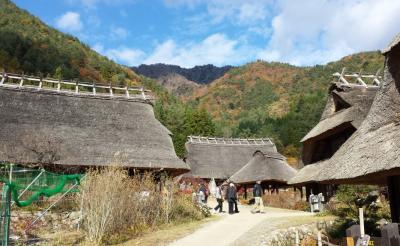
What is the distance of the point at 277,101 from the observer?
8738cm

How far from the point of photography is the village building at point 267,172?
3192cm

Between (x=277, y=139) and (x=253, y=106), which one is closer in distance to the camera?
(x=277, y=139)

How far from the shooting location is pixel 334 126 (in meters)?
21.4

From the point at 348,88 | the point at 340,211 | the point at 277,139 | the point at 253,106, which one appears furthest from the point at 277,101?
the point at 340,211

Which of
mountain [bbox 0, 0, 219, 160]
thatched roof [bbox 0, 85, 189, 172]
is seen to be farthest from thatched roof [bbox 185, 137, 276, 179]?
thatched roof [bbox 0, 85, 189, 172]

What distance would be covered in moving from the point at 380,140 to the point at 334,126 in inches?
476

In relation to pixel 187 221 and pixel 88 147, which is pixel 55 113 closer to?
pixel 88 147

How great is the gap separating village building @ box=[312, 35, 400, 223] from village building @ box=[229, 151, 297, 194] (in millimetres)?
20919

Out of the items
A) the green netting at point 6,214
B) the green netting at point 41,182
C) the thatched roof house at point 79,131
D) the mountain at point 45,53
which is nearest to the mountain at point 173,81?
the mountain at point 45,53

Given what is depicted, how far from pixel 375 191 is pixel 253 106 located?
70.1 m

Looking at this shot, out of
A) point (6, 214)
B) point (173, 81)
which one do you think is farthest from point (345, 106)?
point (173, 81)

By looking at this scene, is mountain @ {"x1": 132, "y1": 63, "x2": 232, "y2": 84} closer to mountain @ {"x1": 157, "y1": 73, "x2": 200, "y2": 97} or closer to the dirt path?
mountain @ {"x1": 157, "y1": 73, "x2": 200, "y2": 97}

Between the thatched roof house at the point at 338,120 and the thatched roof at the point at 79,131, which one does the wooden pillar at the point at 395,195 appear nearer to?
the thatched roof house at the point at 338,120

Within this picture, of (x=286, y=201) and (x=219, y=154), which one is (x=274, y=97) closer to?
(x=219, y=154)
